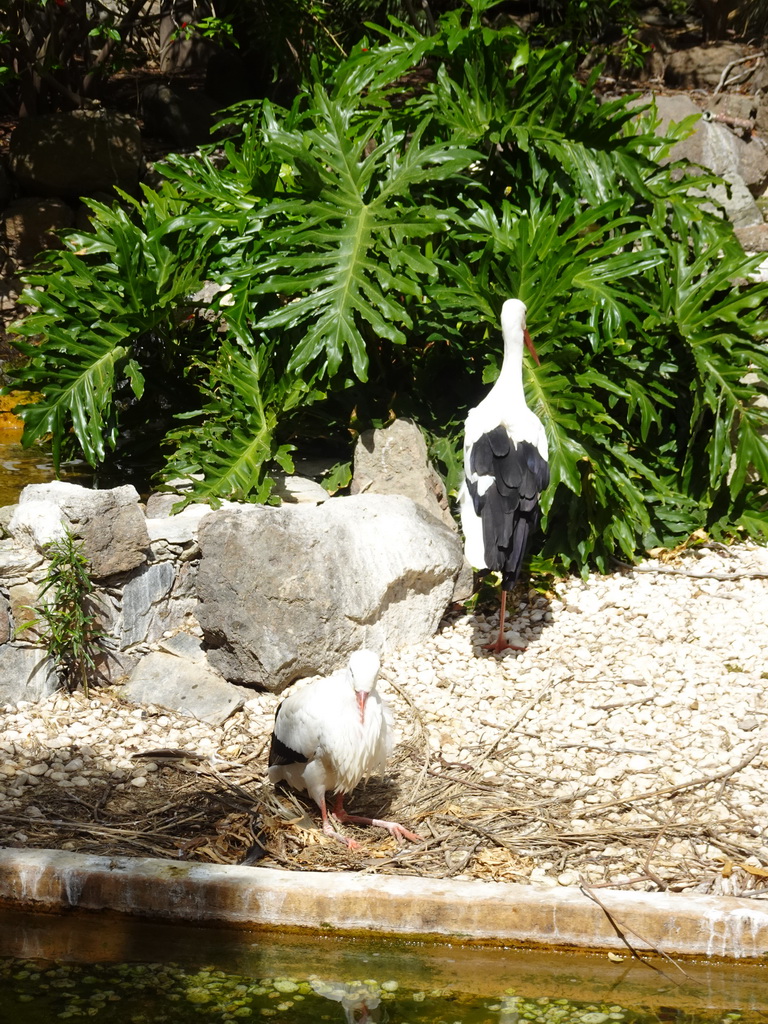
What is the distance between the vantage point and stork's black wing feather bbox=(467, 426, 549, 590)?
532cm

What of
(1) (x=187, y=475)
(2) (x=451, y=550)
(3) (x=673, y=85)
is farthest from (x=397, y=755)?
(3) (x=673, y=85)

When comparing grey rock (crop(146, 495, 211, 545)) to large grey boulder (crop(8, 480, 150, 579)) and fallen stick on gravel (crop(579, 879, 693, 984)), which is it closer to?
large grey boulder (crop(8, 480, 150, 579))

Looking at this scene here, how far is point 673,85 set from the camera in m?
14.3

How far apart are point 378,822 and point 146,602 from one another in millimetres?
1715

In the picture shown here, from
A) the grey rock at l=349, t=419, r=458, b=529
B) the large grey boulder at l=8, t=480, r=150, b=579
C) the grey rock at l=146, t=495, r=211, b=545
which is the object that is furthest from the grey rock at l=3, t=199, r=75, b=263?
the large grey boulder at l=8, t=480, r=150, b=579

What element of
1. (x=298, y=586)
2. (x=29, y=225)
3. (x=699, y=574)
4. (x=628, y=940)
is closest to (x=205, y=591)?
(x=298, y=586)

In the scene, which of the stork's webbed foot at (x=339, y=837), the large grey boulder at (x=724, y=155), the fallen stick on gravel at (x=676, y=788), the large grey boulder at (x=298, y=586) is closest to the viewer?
the stork's webbed foot at (x=339, y=837)

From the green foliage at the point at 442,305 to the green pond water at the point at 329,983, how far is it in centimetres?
267

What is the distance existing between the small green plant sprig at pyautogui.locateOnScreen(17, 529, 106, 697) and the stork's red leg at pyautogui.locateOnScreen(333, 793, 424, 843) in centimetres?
144

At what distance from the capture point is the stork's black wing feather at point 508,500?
5.32m

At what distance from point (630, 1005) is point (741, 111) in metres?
12.0

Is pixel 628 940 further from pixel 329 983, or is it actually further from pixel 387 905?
pixel 329 983

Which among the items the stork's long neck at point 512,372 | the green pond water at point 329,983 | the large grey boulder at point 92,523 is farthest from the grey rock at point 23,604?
the stork's long neck at point 512,372

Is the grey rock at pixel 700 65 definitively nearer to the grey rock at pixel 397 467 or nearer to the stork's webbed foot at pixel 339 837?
the grey rock at pixel 397 467
